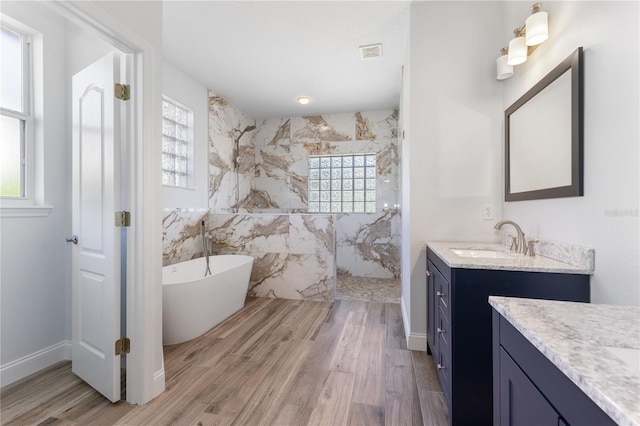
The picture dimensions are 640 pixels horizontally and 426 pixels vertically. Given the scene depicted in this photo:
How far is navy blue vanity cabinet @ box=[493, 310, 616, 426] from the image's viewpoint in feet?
1.65

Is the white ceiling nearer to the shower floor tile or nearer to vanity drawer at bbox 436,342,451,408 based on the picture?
vanity drawer at bbox 436,342,451,408

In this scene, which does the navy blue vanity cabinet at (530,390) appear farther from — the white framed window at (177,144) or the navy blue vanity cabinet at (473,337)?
the white framed window at (177,144)

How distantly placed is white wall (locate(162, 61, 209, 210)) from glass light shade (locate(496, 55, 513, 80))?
10.8 feet

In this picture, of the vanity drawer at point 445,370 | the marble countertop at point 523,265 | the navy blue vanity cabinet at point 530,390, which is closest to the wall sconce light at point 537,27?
the marble countertop at point 523,265

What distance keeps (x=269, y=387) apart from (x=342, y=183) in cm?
380

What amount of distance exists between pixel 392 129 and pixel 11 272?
186 inches

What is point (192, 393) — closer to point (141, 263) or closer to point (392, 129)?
point (141, 263)

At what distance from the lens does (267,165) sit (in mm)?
5238

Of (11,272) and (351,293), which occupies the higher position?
(11,272)

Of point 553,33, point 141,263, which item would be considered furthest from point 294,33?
point 141,263

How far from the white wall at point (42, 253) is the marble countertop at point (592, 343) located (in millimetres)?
2758

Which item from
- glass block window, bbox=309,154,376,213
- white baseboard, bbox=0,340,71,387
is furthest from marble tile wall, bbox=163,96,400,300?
white baseboard, bbox=0,340,71,387

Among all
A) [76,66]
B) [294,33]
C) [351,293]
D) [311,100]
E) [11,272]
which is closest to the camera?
[11,272]

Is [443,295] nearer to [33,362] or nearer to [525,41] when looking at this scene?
[525,41]
